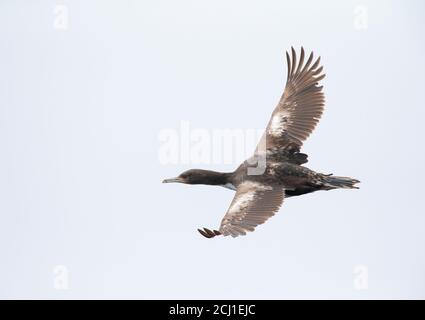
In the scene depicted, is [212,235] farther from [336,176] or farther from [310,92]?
[310,92]

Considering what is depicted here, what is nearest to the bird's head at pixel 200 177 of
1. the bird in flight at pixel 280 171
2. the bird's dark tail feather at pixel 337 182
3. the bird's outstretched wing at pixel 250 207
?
the bird in flight at pixel 280 171

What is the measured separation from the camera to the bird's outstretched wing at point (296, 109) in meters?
15.4

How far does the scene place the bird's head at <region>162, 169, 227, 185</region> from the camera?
1529 cm

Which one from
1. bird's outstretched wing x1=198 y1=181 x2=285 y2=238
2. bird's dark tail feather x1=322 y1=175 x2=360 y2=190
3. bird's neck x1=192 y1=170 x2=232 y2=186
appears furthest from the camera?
bird's neck x1=192 y1=170 x2=232 y2=186

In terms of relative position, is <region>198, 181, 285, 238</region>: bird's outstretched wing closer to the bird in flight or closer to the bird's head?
the bird in flight

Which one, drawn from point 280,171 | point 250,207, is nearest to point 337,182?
point 280,171

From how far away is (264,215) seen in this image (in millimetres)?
13945

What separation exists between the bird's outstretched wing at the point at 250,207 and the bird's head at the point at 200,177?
63cm

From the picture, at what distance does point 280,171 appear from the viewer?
14648mm

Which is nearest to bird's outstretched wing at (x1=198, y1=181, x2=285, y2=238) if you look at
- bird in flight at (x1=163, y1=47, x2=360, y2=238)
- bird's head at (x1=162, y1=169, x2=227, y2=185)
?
bird in flight at (x1=163, y1=47, x2=360, y2=238)

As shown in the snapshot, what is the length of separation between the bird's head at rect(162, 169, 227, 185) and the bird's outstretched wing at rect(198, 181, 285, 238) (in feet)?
2.06

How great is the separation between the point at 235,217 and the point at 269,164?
4.64 feet

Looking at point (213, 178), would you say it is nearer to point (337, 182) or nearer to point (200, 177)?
point (200, 177)

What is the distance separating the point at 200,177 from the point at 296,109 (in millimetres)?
2249
